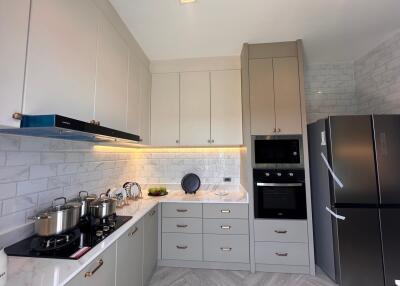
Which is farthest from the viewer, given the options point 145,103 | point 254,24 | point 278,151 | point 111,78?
point 145,103

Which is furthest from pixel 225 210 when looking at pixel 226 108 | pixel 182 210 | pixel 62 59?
pixel 62 59

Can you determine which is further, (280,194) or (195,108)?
(195,108)

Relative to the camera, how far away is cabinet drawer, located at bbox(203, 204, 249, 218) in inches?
88.3

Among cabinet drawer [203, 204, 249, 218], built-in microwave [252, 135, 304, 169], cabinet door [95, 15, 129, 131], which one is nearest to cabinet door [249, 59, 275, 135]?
built-in microwave [252, 135, 304, 169]

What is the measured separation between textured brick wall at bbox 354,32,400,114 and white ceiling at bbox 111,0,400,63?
123 mm

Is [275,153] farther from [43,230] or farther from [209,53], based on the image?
[43,230]

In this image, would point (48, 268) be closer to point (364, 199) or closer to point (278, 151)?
point (278, 151)

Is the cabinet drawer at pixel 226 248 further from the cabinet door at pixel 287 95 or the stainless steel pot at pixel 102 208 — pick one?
the cabinet door at pixel 287 95

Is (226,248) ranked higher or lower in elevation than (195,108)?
lower

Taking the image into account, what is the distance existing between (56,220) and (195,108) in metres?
1.93

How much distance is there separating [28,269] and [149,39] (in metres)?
2.24

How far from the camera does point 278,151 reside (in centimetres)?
226

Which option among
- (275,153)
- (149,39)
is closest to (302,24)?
(275,153)

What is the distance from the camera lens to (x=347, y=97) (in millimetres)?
2814
